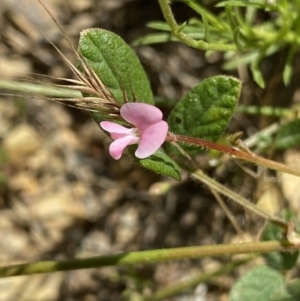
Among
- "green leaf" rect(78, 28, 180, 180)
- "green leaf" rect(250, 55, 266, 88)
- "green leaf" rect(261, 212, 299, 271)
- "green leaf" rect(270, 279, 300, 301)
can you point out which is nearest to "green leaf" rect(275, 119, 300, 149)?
"green leaf" rect(250, 55, 266, 88)

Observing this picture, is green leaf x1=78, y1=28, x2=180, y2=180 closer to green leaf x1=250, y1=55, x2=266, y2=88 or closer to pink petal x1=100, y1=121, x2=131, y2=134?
pink petal x1=100, y1=121, x2=131, y2=134

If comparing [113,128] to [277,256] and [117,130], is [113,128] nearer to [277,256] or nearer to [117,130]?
[117,130]

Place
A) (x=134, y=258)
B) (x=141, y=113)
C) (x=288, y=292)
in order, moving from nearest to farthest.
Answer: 1. (x=141, y=113)
2. (x=134, y=258)
3. (x=288, y=292)

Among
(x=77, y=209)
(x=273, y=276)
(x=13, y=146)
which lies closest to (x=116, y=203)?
(x=77, y=209)

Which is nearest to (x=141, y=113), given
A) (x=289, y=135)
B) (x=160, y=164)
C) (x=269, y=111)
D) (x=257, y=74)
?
(x=160, y=164)

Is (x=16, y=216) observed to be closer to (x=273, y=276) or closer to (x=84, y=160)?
(x=84, y=160)

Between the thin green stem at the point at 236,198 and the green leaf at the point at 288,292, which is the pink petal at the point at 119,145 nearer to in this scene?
the thin green stem at the point at 236,198
